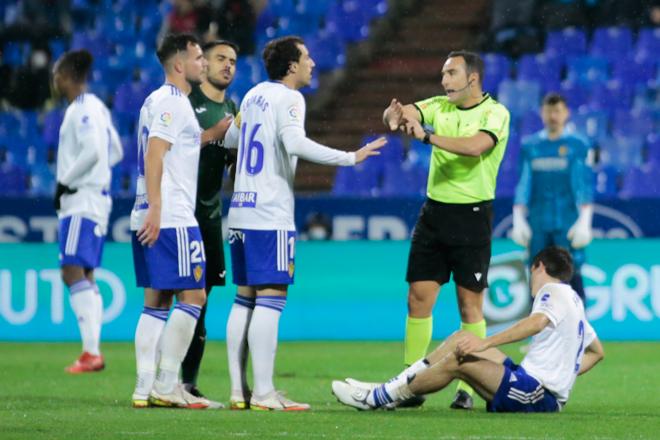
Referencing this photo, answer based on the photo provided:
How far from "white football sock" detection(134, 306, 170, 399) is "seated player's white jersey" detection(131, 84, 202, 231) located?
52 cm

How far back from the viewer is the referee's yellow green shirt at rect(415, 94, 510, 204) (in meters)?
8.45

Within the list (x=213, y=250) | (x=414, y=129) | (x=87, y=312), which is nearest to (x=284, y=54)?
(x=414, y=129)

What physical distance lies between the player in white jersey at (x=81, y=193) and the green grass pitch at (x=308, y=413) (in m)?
0.44

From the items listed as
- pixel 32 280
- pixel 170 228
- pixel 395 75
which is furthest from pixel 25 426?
pixel 395 75

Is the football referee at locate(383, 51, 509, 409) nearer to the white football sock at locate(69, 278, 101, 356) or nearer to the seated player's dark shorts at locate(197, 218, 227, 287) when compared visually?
the seated player's dark shorts at locate(197, 218, 227, 287)

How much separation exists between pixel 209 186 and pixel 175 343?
1.16 metres

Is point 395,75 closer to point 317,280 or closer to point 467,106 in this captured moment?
point 317,280

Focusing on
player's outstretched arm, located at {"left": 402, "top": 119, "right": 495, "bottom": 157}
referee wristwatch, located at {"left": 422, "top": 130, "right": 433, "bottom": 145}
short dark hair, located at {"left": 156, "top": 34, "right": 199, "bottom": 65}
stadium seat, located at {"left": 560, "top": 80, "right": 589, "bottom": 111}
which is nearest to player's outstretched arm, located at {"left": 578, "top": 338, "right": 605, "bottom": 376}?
player's outstretched arm, located at {"left": 402, "top": 119, "right": 495, "bottom": 157}

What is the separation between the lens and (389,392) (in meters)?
7.60

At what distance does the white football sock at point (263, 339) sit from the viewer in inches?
308

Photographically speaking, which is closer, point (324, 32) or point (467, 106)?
point (467, 106)

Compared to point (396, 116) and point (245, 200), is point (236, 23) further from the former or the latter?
point (245, 200)

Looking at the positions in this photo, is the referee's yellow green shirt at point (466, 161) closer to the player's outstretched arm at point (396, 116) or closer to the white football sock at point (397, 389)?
the player's outstretched arm at point (396, 116)

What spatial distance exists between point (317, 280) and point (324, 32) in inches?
229
